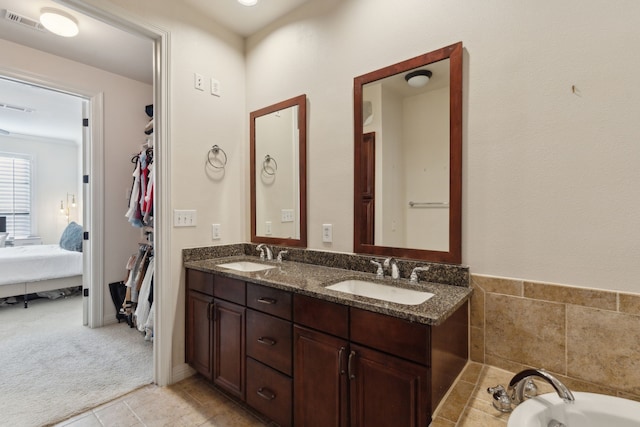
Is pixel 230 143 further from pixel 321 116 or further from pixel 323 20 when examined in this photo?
pixel 323 20

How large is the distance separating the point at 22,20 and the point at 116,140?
1.22 metres

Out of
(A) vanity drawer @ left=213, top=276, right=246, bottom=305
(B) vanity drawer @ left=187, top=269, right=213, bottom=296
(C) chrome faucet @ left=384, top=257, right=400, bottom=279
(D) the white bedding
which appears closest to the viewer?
(C) chrome faucet @ left=384, top=257, right=400, bottom=279

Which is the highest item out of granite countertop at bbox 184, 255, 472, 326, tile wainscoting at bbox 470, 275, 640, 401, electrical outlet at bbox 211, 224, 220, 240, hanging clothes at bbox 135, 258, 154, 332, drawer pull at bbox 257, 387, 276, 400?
electrical outlet at bbox 211, 224, 220, 240

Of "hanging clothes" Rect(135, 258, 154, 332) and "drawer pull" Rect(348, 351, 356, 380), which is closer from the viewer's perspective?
"drawer pull" Rect(348, 351, 356, 380)

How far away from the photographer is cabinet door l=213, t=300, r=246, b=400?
1.81 metres

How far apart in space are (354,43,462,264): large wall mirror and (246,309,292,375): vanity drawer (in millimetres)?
661

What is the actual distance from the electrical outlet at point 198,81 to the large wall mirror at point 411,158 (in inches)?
47.6

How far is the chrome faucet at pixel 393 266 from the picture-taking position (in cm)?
167

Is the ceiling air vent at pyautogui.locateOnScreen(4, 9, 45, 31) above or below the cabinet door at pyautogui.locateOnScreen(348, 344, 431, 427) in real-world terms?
above

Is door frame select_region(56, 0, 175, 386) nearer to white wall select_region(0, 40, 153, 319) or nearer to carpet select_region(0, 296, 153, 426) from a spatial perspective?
carpet select_region(0, 296, 153, 426)

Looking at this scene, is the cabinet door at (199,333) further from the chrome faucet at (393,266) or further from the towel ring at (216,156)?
the chrome faucet at (393,266)

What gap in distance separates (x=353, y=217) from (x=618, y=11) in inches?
56.9

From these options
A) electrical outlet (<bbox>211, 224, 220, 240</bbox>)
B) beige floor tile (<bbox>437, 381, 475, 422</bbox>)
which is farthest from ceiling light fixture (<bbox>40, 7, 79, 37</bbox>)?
beige floor tile (<bbox>437, 381, 475, 422</bbox>)

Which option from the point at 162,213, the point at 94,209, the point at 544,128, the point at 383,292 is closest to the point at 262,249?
the point at 162,213
